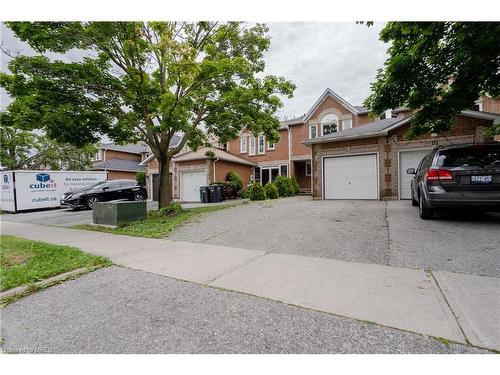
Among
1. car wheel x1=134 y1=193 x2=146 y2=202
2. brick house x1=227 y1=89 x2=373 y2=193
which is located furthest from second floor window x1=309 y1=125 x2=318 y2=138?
car wheel x1=134 y1=193 x2=146 y2=202

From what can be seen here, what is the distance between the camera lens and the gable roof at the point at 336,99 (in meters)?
18.8

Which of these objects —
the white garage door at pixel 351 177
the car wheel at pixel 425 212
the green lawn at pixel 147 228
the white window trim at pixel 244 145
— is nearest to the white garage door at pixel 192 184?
the white window trim at pixel 244 145

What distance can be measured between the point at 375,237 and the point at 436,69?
596 centimetres

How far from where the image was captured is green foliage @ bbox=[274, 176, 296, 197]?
17.6 metres

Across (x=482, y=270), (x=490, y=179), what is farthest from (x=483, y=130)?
(x=482, y=270)

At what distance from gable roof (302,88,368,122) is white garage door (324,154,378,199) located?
7283 millimetres

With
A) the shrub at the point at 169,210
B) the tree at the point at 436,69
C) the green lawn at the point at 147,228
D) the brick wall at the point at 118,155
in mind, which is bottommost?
the green lawn at the point at 147,228

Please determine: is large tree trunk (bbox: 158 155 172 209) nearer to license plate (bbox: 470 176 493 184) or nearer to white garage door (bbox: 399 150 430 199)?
license plate (bbox: 470 176 493 184)

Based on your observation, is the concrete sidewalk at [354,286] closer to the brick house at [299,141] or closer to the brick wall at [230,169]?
the brick wall at [230,169]

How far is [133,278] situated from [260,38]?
11.1 metres

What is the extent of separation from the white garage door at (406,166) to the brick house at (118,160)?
2406 centimetres

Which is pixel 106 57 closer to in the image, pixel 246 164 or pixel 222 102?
pixel 222 102

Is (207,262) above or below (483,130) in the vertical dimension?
below

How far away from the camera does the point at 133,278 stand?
148 inches
